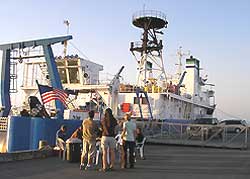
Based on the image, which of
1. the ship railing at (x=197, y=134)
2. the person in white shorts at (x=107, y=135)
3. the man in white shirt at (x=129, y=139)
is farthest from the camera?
the ship railing at (x=197, y=134)

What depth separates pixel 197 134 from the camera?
22.8m

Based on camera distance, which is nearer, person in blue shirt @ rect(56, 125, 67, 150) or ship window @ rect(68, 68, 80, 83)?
person in blue shirt @ rect(56, 125, 67, 150)

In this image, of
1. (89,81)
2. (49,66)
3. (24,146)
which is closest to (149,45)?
(89,81)

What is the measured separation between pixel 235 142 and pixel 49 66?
36.2 feet

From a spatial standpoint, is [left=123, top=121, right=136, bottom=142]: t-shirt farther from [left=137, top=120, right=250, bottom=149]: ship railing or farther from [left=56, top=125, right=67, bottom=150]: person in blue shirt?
[left=137, top=120, right=250, bottom=149]: ship railing

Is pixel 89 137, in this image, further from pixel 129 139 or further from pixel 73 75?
pixel 73 75

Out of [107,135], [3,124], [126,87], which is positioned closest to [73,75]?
[126,87]

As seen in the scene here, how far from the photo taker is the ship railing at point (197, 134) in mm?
21391

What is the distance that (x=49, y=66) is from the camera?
64.0 feet

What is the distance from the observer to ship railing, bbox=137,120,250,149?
2139 cm

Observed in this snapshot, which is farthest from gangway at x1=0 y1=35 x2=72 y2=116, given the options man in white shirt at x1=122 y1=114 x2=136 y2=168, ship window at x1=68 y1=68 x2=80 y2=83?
ship window at x1=68 y1=68 x2=80 y2=83

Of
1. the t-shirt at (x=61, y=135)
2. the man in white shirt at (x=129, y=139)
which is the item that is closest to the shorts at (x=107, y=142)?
the man in white shirt at (x=129, y=139)

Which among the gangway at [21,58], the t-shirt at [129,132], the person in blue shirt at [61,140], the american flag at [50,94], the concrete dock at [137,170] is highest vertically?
the gangway at [21,58]

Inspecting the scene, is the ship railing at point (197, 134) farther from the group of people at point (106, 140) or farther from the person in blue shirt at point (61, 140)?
the group of people at point (106, 140)
